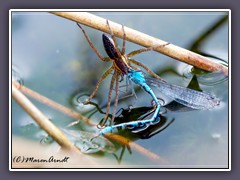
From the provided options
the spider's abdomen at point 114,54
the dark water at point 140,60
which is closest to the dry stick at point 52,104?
the dark water at point 140,60

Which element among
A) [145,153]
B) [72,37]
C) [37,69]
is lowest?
[145,153]

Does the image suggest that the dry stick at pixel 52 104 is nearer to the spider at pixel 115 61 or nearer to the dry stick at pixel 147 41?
the spider at pixel 115 61

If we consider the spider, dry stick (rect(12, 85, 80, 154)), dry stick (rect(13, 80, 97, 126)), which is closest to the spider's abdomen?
the spider

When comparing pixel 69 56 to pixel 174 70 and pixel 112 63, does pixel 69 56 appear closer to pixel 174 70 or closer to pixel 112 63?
pixel 112 63

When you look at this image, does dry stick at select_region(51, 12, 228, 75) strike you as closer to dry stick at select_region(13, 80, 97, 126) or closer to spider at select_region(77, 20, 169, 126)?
spider at select_region(77, 20, 169, 126)
